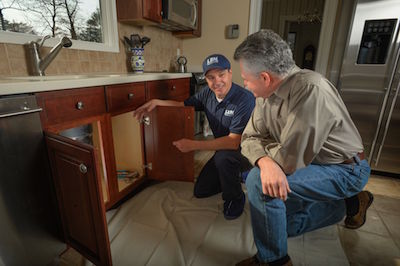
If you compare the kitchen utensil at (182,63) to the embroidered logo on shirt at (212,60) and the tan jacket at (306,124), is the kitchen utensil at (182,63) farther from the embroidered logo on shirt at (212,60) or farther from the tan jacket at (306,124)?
the tan jacket at (306,124)

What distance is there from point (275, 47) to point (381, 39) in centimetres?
172

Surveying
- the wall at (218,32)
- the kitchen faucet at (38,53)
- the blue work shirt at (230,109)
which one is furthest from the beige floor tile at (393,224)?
the kitchen faucet at (38,53)

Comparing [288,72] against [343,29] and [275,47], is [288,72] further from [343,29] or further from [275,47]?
[343,29]

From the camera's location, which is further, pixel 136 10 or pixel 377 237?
pixel 136 10

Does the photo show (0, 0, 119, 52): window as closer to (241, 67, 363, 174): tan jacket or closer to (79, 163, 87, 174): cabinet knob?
(79, 163, 87, 174): cabinet knob

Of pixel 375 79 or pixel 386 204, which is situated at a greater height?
pixel 375 79

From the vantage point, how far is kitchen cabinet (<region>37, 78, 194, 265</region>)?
2.64ft

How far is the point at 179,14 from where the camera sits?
2.14 metres

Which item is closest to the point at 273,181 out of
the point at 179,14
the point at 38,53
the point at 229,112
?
the point at 229,112

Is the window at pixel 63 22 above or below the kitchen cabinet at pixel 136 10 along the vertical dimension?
below

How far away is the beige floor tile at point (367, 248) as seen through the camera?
109 cm

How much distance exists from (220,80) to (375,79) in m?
1.53

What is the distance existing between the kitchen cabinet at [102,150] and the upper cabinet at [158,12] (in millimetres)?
569

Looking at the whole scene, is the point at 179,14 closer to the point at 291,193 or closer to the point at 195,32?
the point at 195,32
